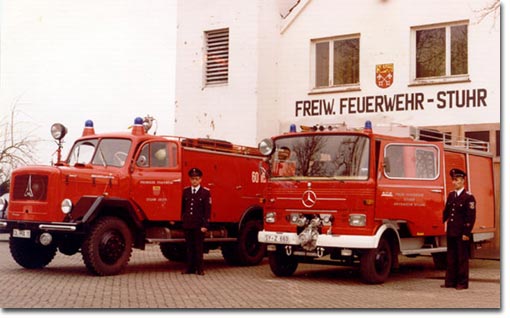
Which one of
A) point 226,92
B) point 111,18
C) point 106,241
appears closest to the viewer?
point 111,18

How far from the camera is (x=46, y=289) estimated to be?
1212cm

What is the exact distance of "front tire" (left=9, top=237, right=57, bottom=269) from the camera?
15.1m

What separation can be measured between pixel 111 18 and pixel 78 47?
2.66ft

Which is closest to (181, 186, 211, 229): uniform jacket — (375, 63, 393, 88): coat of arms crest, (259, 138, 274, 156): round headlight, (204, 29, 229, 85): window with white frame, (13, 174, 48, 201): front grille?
(259, 138, 274, 156): round headlight

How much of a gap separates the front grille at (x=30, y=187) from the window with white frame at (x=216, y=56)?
8668mm

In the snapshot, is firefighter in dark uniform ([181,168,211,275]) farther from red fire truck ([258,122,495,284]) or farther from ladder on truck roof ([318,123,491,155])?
ladder on truck roof ([318,123,491,155])

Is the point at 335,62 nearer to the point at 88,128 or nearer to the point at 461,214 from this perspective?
the point at 88,128

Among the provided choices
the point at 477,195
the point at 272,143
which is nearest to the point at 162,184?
the point at 272,143

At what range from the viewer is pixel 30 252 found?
1519 centimetres

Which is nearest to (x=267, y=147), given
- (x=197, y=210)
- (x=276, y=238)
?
(x=276, y=238)

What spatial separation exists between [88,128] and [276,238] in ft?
15.0

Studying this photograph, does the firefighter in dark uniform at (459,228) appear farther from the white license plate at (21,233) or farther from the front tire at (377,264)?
the white license plate at (21,233)

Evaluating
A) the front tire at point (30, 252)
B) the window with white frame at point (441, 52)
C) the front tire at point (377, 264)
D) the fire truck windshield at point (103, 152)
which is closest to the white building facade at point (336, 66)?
the window with white frame at point (441, 52)

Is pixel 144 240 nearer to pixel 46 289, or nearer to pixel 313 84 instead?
pixel 46 289
